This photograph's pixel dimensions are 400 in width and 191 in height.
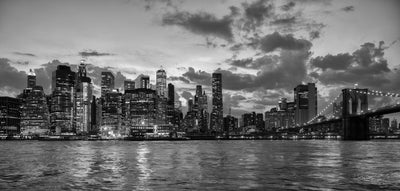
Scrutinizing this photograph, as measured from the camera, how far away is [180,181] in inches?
1242

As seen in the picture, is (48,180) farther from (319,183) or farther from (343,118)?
(343,118)

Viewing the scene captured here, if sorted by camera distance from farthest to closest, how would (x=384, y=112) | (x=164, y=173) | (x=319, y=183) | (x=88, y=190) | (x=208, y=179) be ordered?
(x=384, y=112) < (x=164, y=173) < (x=208, y=179) < (x=319, y=183) < (x=88, y=190)

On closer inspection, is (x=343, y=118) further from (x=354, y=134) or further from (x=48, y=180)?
(x=48, y=180)

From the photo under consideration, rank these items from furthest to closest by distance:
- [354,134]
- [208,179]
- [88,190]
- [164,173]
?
[354,134]
[164,173]
[208,179]
[88,190]

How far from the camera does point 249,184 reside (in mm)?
29469

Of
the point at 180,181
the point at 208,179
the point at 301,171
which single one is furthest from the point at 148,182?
the point at 301,171

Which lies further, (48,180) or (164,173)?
(164,173)

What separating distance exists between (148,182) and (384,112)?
9744 cm

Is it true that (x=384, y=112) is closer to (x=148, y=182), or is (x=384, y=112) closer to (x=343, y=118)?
(x=343, y=118)

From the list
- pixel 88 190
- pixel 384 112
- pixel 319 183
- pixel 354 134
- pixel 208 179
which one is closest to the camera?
pixel 88 190

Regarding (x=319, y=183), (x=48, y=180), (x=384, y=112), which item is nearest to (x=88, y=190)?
(x=48, y=180)

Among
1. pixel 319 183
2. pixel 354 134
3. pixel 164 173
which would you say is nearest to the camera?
pixel 319 183

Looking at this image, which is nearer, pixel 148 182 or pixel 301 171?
pixel 148 182

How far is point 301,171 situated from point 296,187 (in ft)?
33.9
